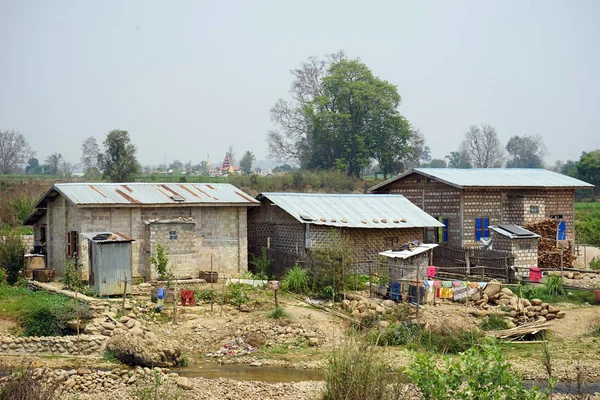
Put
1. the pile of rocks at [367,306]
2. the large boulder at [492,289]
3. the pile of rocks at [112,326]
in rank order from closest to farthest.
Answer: the pile of rocks at [112,326], the pile of rocks at [367,306], the large boulder at [492,289]

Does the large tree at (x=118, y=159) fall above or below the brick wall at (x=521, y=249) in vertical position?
above

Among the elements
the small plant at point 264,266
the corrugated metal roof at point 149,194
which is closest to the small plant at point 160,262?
the corrugated metal roof at point 149,194

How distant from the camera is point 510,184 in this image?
29.8m

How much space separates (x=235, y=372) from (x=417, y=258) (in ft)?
26.8

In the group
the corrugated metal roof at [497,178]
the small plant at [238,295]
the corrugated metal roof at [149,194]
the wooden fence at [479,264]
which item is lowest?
the small plant at [238,295]

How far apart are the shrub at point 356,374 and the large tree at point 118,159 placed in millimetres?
36581

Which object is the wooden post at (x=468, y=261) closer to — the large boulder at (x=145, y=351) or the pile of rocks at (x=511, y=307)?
the pile of rocks at (x=511, y=307)

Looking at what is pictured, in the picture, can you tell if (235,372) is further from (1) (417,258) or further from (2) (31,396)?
(1) (417,258)

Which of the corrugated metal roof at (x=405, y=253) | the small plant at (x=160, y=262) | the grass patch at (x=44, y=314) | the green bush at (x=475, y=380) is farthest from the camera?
the small plant at (x=160, y=262)

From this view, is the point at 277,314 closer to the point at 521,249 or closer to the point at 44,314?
the point at 44,314

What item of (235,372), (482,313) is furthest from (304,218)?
(235,372)

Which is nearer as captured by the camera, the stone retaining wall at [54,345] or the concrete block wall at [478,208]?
the stone retaining wall at [54,345]

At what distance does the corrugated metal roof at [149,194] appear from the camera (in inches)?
933

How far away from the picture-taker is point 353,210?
26.6 metres
